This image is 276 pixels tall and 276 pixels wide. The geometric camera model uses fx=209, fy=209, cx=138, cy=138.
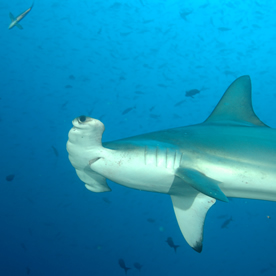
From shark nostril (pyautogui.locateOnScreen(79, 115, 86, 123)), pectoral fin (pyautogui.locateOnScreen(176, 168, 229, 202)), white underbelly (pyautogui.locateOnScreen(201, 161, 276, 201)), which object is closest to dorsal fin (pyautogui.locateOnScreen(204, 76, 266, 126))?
white underbelly (pyautogui.locateOnScreen(201, 161, 276, 201))

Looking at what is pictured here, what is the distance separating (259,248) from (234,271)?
3.20 metres

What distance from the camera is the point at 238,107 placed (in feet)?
8.30

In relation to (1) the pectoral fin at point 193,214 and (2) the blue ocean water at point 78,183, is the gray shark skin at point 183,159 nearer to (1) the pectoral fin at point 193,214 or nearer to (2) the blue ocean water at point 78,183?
(1) the pectoral fin at point 193,214

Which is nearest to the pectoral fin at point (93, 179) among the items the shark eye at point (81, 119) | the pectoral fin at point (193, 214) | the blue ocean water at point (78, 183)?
the shark eye at point (81, 119)

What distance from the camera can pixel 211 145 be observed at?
70.7 inches

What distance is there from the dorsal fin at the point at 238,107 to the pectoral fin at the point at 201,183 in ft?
3.59

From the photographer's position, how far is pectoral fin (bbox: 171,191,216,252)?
205cm

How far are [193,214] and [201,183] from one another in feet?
2.65

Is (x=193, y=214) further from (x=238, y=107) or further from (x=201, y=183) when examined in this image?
(x=238, y=107)

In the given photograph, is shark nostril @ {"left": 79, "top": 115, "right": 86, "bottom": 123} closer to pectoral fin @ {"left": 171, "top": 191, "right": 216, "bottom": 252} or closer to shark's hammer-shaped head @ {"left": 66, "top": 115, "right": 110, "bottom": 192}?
shark's hammer-shaped head @ {"left": 66, "top": 115, "right": 110, "bottom": 192}

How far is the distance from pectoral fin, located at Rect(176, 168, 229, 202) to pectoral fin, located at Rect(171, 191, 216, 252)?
0.58 m

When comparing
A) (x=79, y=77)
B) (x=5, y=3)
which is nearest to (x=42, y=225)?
(x=79, y=77)

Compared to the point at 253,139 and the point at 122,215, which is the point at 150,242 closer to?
the point at 122,215

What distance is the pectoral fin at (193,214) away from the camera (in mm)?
2051
